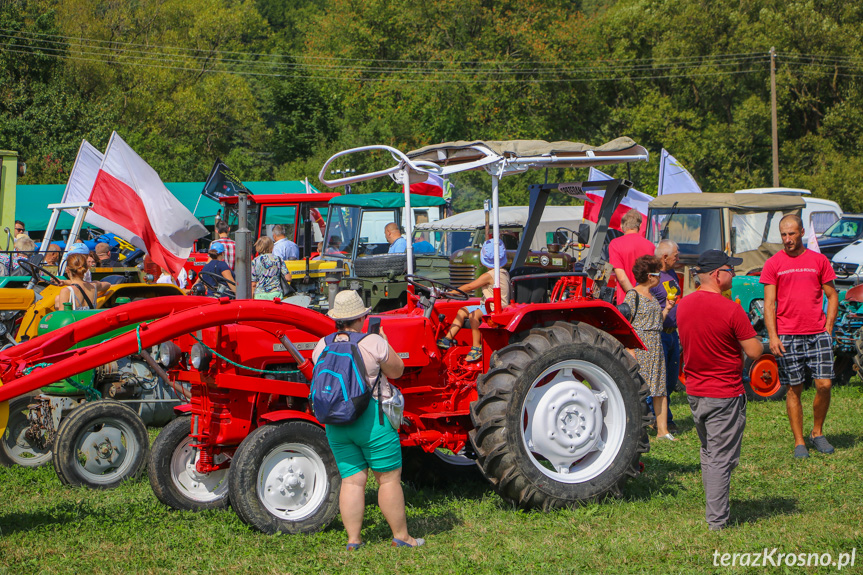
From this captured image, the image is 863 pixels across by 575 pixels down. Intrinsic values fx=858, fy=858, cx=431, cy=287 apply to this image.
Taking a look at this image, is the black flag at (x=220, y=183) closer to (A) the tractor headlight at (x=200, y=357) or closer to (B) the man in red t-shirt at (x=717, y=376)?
(A) the tractor headlight at (x=200, y=357)

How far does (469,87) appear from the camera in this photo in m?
37.5

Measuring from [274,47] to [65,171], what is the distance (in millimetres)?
28201

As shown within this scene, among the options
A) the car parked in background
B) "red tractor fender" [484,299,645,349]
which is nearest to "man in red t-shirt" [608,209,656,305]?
"red tractor fender" [484,299,645,349]

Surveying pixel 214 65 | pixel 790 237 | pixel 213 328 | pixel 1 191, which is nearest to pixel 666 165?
pixel 790 237

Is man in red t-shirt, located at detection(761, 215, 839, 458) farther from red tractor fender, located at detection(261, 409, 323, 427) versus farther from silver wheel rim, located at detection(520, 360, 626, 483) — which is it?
red tractor fender, located at detection(261, 409, 323, 427)

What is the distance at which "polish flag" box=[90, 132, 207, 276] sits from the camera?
11539 millimetres

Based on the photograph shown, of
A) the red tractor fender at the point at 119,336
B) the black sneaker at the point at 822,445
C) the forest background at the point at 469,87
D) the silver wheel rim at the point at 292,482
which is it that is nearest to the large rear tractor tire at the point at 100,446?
the red tractor fender at the point at 119,336

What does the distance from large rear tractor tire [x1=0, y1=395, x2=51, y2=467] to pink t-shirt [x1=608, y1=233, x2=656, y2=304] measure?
5.08 meters

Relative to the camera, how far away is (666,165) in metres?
16.6

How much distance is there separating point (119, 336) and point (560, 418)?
8.66 ft

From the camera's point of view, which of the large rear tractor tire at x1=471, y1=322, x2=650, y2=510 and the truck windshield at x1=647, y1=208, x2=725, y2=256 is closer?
the large rear tractor tire at x1=471, y1=322, x2=650, y2=510

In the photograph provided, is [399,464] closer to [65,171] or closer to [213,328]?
[213,328]

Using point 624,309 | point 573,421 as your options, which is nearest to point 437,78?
point 624,309

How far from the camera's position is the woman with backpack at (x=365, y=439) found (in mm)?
4477
